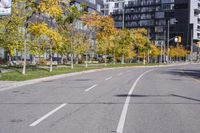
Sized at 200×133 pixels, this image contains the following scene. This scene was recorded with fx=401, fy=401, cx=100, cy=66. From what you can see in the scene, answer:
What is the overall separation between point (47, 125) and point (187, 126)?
3.39 meters

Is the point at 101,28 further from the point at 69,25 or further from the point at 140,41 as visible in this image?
the point at 140,41

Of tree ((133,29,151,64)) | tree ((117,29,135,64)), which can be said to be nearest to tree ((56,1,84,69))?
tree ((117,29,135,64))

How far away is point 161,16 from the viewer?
14612 cm

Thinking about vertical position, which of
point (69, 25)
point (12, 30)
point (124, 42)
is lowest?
point (12, 30)

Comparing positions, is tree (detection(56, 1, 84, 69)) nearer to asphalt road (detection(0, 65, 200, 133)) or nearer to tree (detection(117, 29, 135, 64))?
tree (detection(117, 29, 135, 64))

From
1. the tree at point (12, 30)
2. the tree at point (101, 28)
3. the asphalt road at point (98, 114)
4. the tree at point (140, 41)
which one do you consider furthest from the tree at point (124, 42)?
the asphalt road at point (98, 114)

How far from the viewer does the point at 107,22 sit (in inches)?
2628

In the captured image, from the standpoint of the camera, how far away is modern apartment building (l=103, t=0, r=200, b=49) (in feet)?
455

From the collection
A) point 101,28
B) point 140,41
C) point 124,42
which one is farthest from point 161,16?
point 101,28

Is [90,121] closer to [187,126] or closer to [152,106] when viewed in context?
[187,126]

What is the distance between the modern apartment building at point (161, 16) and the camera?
13875cm

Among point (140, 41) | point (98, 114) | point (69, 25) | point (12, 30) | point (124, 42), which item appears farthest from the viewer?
point (140, 41)

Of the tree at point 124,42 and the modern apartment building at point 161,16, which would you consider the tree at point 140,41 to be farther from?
the modern apartment building at point 161,16

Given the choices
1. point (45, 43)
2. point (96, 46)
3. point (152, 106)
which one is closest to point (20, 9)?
point (45, 43)
